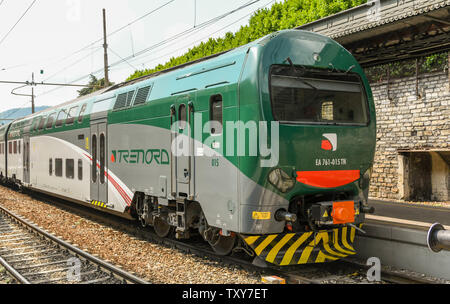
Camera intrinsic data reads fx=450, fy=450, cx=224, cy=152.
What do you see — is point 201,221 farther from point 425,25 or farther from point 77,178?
point 425,25

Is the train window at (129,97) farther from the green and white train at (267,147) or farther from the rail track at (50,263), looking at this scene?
the rail track at (50,263)

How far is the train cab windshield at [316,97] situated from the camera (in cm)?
644

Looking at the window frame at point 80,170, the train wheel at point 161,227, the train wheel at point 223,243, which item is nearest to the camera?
the train wheel at point 223,243

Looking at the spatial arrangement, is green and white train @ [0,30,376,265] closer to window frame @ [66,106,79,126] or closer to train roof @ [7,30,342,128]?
train roof @ [7,30,342,128]

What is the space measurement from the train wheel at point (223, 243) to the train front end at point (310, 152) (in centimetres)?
70

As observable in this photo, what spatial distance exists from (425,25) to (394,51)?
155 centimetres

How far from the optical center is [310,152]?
6.56m

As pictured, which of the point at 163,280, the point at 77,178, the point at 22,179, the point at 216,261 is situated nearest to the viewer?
the point at 163,280

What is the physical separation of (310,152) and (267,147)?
0.77 meters

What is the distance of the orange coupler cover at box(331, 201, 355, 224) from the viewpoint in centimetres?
652

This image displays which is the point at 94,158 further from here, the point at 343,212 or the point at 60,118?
the point at 343,212

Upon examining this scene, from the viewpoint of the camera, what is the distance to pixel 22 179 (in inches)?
735

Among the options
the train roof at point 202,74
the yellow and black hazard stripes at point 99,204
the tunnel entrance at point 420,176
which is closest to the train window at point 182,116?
the train roof at point 202,74
